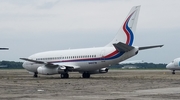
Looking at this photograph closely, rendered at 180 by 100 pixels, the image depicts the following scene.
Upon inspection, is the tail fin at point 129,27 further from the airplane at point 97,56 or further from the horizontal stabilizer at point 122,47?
the horizontal stabilizer at point 122,47

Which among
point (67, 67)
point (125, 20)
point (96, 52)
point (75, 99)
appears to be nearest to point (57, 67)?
point (67, 67)

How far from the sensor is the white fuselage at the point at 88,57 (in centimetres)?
4506

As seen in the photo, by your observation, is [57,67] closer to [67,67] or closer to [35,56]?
[67,67]

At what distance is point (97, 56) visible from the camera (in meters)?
46.7

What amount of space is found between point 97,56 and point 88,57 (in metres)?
1.57

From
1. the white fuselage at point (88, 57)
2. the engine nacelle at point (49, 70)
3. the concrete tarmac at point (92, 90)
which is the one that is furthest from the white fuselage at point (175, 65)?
the concrete tarmac at point (92, 90)

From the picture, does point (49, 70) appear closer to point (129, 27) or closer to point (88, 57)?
point (88, 57)

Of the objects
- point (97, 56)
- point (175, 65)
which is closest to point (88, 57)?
point (97, 56)

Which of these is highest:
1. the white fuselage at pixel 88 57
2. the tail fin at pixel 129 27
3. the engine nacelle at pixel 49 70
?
the tail fin at pixel 129 27

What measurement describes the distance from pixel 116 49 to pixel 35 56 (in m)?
15.3

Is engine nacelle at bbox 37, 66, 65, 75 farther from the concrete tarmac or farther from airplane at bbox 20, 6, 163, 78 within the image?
the concrete tarmac

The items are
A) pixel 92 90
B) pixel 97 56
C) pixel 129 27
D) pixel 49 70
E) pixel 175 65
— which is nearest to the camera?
pixel 92 90

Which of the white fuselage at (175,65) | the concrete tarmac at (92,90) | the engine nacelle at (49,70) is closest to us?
→ the concrete tarmac at (92,90)

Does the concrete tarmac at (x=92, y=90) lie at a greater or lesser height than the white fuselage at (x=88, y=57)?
lesser
